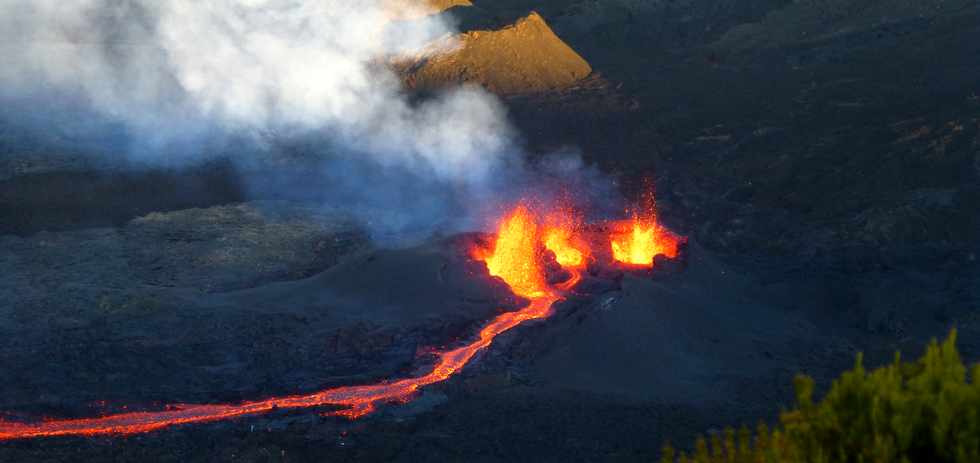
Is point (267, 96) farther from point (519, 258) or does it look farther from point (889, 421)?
point (889, 421)

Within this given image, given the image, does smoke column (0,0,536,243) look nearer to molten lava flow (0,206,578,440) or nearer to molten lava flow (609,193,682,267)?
molten lava flow (0,206,578,440)

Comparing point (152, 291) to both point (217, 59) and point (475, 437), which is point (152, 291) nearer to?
Result: point (475, 437)

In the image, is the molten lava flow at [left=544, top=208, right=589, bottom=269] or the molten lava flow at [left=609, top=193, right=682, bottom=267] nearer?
the molten lava flow at [left=544, top=208, right=589, bottom=269]

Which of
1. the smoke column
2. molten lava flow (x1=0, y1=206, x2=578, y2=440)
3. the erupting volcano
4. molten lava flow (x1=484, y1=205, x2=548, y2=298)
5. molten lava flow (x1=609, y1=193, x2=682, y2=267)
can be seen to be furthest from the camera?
the smoke column

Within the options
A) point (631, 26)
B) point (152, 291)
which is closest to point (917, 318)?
point (152, 291)

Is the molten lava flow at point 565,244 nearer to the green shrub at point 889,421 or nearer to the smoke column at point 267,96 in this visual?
the smoke column at point 267,96

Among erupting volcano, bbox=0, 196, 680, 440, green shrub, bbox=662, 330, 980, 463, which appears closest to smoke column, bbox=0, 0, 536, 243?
erupting volcano, bbox=0, 196, 680, 440
